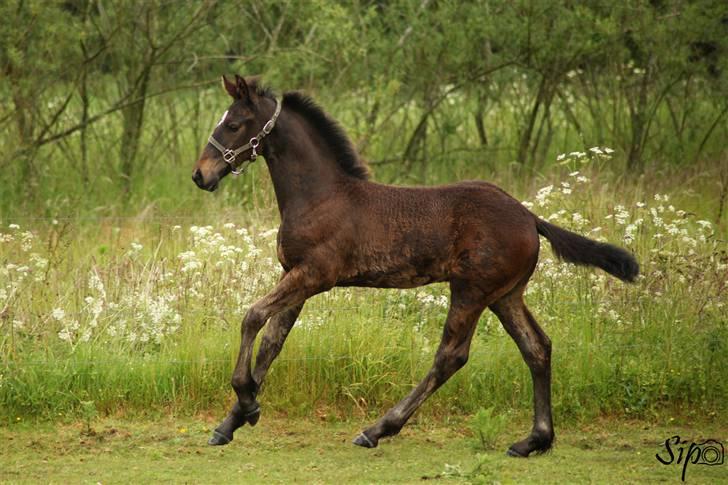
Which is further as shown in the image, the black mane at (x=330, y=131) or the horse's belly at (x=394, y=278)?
the black mane at (x=330, y=131)

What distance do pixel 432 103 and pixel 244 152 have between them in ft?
27.5

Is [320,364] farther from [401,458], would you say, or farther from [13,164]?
[13,164]

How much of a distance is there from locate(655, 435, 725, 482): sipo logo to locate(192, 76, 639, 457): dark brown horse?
733mm

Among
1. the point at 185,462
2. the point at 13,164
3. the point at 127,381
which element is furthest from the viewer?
the point at 13,164

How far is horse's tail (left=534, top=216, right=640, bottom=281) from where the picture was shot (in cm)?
691

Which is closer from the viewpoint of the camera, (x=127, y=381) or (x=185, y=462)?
(x=185, y=462)

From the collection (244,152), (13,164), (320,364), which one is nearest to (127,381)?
(320,364)

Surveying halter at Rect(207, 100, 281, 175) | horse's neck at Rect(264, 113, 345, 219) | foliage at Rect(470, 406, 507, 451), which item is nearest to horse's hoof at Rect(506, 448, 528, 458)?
foliage at Rect(470, 406, 507, 451)

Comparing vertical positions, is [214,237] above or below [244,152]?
below

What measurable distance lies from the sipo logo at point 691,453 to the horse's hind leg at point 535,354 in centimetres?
71

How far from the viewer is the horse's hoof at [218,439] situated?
676 centimetres

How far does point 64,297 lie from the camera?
27.5 ft

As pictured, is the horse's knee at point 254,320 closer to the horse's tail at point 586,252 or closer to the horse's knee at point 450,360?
the horse's knee at point 450,360

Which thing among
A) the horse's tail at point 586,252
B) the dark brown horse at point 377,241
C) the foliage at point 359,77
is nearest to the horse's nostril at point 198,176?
the dark brown horse at point 377,241
